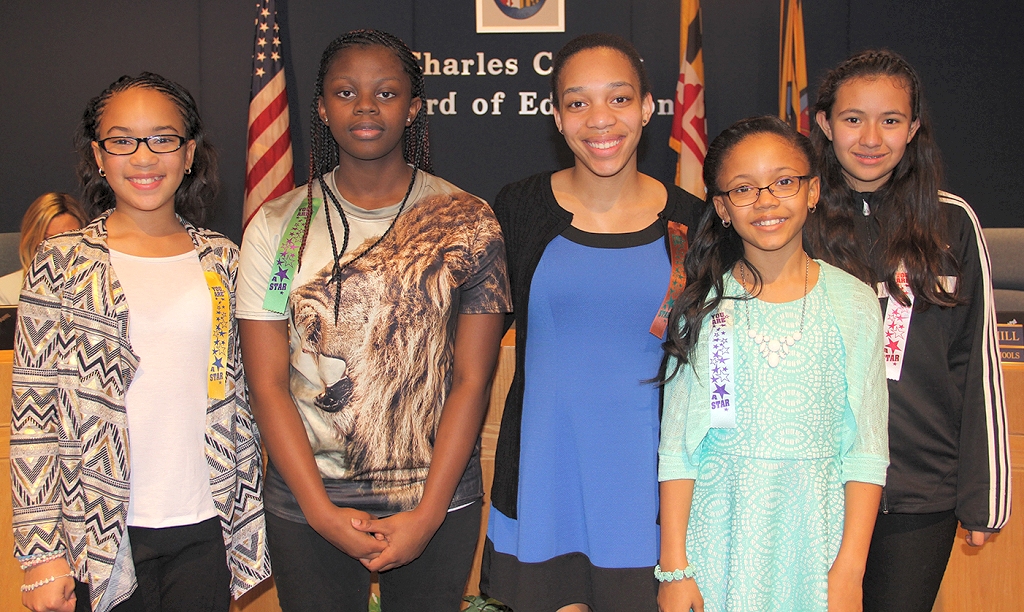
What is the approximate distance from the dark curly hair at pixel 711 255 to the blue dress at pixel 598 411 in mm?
59

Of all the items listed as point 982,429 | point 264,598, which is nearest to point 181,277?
point 264,598

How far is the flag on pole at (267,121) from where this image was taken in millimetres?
4602

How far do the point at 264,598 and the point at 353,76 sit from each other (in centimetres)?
184

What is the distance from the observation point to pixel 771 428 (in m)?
1.59

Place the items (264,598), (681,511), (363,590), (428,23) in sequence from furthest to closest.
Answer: (428,23) → (264,598) → (363,590) → (681,511)

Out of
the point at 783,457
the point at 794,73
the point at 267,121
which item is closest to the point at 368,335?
the point at 783,457

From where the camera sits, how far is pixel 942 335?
1.78 meters

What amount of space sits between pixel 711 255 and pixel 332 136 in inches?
36.6

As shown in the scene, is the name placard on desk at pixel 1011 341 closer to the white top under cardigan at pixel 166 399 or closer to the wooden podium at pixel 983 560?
the wooden podium at pixel 983 560

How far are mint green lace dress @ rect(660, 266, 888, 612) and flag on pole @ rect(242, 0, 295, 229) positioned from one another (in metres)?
3.61

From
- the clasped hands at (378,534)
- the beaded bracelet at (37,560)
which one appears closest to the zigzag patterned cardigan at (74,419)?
the beaded bracelet at (37,560)

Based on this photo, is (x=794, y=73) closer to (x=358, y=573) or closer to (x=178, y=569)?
(x=358, y=573)

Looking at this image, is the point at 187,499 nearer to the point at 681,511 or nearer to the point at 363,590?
the point at 363,590

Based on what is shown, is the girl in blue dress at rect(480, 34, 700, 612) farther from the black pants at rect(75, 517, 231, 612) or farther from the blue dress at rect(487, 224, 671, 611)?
the black pants at rect(75, 517, 231, 612)
